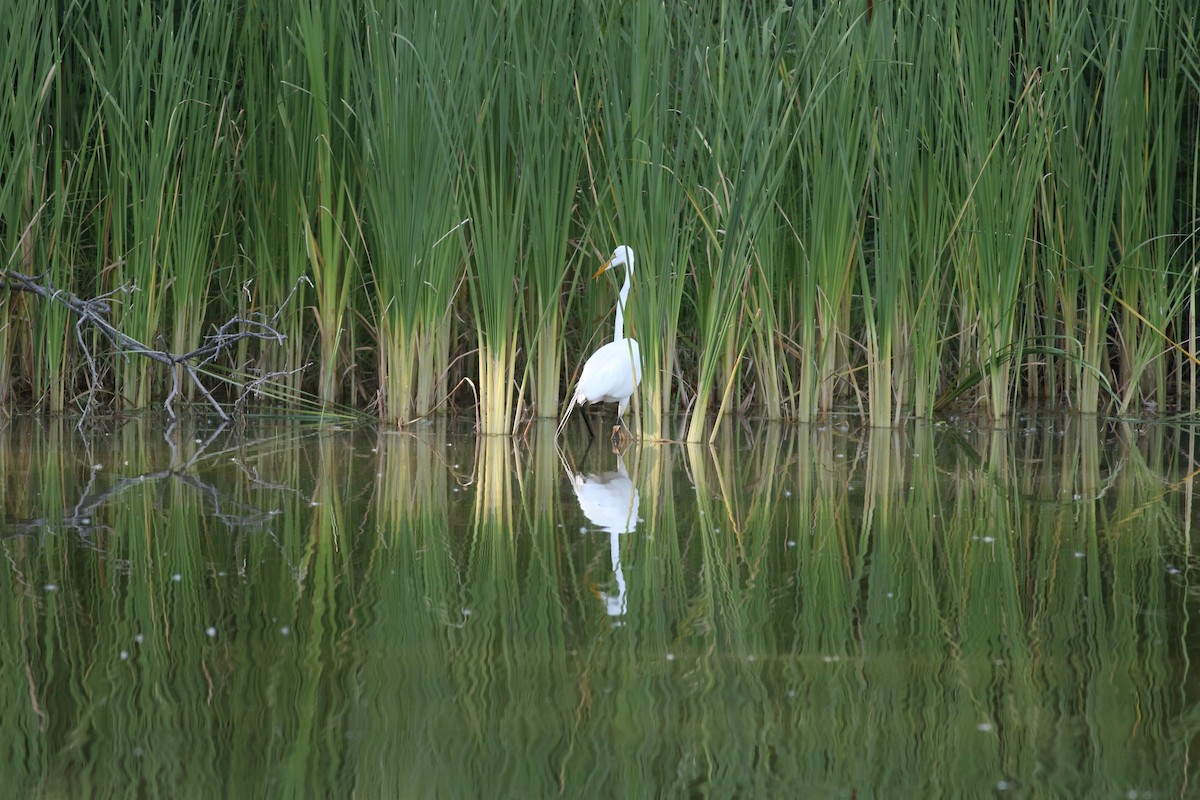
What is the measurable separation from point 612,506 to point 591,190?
199 cm

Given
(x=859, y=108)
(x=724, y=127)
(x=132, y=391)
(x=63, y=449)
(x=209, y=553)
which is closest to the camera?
(x=209, y=553)

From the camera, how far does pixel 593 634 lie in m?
1.94

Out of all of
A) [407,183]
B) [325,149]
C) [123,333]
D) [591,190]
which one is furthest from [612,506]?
[123,333]

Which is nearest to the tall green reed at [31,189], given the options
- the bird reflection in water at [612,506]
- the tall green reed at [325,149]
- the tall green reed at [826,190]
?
the tall green reed at [325,149]

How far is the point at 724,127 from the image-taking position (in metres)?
4.22

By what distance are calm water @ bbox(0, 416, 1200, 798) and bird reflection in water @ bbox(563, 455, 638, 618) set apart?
0.01 meters

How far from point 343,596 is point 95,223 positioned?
364 cm

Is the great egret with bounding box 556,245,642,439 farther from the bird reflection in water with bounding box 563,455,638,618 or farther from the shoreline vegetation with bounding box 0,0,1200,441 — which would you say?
the bird reflection in water with bounding box 563,455,638,618

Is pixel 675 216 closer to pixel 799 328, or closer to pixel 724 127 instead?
pixel 724 127

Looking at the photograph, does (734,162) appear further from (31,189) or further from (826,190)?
(31,189)

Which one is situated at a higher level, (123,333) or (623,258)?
(623,258)

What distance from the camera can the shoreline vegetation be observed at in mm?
4215

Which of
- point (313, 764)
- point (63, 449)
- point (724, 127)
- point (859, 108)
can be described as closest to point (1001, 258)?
point (859, 108)

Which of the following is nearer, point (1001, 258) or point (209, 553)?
point (209, 553)
